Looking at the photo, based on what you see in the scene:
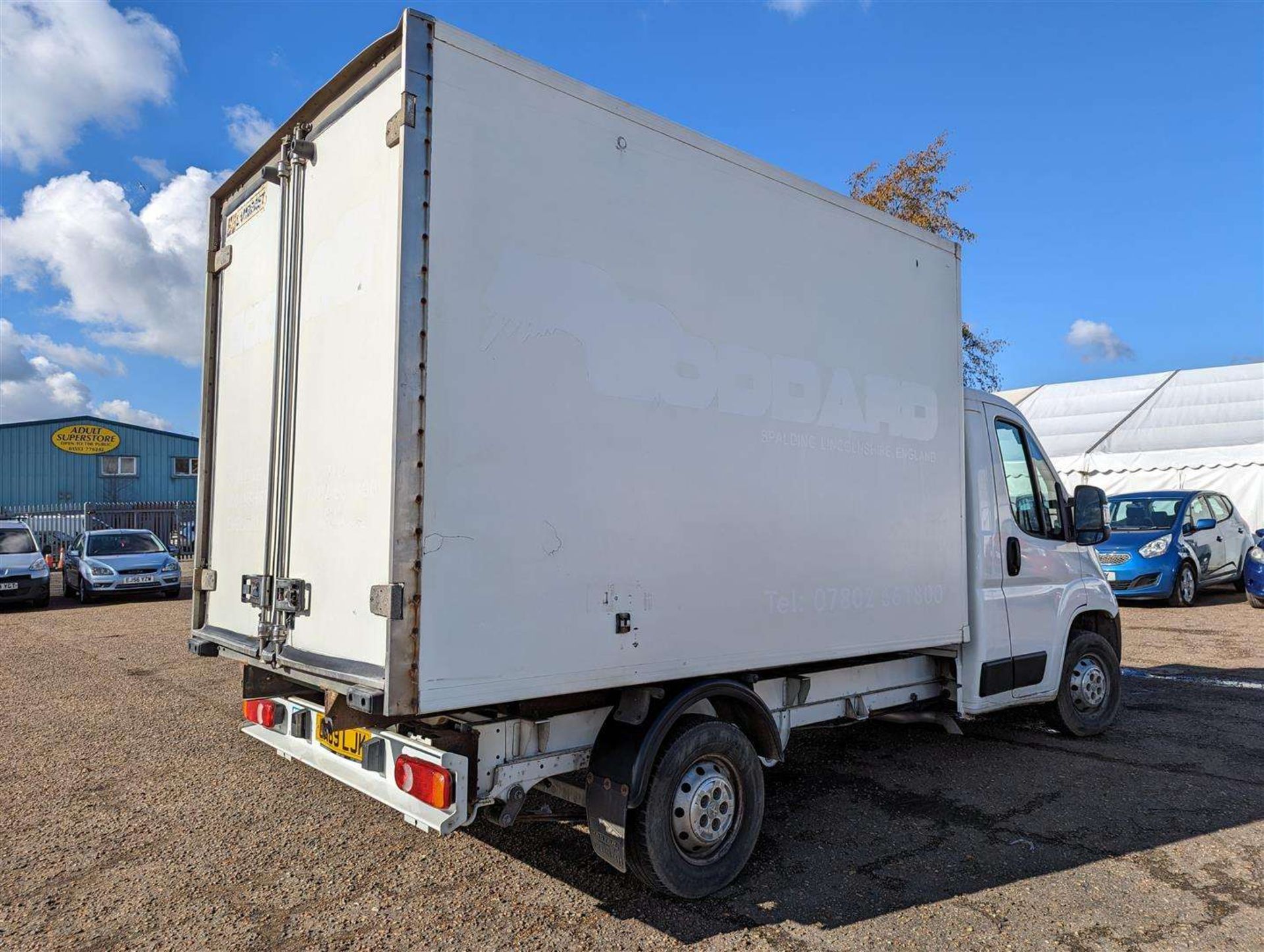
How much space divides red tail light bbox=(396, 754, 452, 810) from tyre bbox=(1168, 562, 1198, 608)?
13284 millimetres

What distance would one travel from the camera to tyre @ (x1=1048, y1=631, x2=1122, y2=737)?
5887mm

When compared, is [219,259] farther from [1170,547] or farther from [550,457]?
[1170,547]

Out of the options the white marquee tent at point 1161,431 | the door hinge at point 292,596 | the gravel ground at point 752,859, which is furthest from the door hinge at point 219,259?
the white marquee tent at point 1161,431

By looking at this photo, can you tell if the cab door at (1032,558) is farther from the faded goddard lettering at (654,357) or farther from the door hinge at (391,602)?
the door hinge at (391,602)

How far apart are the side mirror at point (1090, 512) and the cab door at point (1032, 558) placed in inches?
3.9

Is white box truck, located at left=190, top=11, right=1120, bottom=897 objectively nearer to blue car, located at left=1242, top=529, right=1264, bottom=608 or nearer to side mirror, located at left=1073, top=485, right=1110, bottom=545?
side mirror, located at left=1073, top=485, right=1110, bottom=545

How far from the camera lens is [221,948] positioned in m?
3.18

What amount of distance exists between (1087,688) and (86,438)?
116ft

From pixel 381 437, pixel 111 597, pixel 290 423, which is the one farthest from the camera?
pixel 111 597

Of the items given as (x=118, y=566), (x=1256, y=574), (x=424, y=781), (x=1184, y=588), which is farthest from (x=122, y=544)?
(x=1256, y=574)

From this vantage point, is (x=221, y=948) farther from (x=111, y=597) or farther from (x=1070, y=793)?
(x=111, y=597)

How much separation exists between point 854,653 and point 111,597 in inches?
594

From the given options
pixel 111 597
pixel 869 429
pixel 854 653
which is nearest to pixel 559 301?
pixel 869 429

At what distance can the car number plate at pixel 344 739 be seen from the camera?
3.44 m
